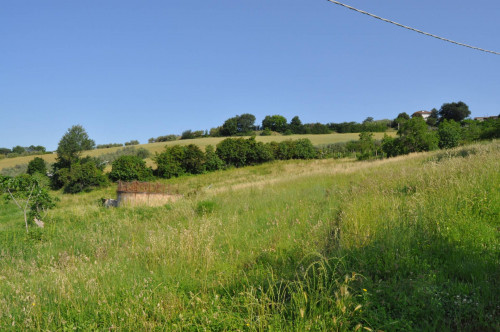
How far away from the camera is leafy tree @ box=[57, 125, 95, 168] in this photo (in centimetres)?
4063

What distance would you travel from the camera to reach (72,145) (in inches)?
1660

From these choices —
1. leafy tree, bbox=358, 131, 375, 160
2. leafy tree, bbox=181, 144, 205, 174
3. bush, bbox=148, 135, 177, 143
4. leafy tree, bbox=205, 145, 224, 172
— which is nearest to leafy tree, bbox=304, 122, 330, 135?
leafy tree, bbox=358, 131, 375, 160

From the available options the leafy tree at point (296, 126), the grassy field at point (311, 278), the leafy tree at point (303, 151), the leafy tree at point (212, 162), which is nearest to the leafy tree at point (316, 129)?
the leafy tree at point (296, 126)

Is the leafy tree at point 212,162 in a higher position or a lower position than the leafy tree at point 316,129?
lower

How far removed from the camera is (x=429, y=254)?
10.8 feet

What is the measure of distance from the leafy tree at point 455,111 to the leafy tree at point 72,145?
83.6 meters

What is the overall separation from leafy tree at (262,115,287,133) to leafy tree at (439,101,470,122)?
43315 mm

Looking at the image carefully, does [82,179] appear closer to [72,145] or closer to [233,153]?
[72,145]

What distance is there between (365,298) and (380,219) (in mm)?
2193

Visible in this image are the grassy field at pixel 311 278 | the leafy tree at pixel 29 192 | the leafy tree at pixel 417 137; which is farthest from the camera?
the leafy tree at pixel 417 137

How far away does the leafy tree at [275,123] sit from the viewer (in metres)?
90.6

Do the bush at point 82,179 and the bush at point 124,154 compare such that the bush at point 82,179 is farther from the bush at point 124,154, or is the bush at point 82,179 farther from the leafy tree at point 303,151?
the leafy tree at point 303,151

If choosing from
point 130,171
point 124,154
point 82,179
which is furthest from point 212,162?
point 124,154

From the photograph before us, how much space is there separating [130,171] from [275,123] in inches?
2481
